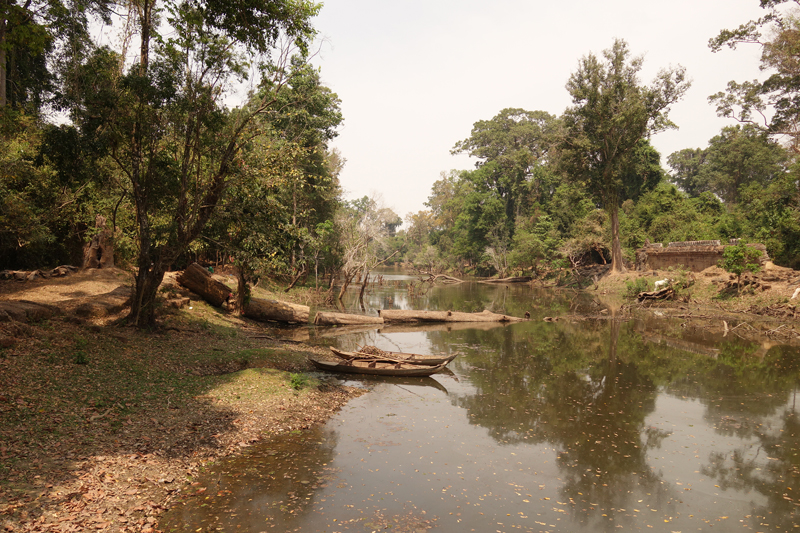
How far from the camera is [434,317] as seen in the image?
82.5ft

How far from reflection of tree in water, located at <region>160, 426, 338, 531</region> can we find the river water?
0.09 ft

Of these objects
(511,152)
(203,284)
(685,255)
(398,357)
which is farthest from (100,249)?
(511,152)

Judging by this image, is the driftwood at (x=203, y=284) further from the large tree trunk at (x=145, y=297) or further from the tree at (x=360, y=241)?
the tree at (x=360, y=241)

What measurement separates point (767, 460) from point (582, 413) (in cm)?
373

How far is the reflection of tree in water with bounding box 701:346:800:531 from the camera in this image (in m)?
7.02

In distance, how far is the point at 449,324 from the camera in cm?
2514

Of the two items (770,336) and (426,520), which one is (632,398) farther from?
(770,336)

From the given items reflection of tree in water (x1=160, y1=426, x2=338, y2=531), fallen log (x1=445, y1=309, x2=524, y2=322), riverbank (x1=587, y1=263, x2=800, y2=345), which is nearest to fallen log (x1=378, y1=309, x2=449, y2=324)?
fallen log (x1=445, y1=309, x2=524, y2=322)

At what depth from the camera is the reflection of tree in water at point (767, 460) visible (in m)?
7.02

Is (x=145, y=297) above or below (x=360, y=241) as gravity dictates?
below

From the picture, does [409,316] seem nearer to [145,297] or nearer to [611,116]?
[145,297]

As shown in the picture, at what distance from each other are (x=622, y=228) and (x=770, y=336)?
2825cm

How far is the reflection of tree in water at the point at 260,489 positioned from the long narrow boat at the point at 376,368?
16.2ft

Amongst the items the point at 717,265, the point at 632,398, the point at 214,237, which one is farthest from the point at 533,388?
the point at 717,265
